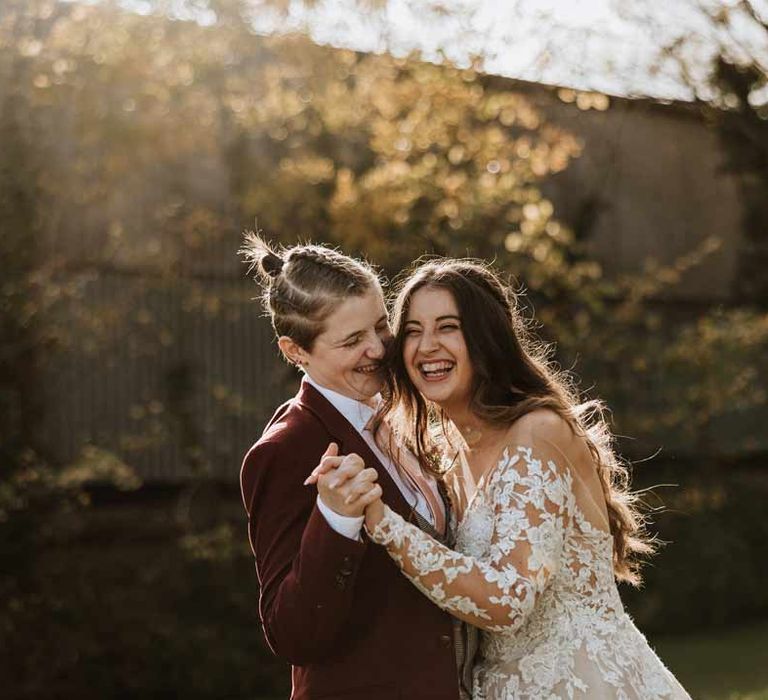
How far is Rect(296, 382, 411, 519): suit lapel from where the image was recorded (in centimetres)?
345

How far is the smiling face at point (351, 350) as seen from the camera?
11.7 feet

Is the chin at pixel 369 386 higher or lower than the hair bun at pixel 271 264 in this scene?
lower

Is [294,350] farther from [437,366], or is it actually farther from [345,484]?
[345,484]

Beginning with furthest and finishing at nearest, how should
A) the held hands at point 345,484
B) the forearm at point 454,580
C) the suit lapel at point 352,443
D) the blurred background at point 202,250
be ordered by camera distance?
the blurred background at point 202,250 < the suit lapel at point 352,443 < the forearm at point 454,580 < the held hands at point 345,484

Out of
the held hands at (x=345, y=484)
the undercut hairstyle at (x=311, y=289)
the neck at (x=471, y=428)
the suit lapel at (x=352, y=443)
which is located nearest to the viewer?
the held hands at (x=345, y=484)

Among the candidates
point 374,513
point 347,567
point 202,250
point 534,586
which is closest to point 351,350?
point 374,513

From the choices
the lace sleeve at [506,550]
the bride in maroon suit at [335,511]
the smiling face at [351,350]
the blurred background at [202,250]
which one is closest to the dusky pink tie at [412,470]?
the bride in maroon suit at [335,511]

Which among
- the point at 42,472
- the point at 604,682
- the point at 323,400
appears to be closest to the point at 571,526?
the point at 604,682

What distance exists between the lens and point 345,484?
312 centimetres

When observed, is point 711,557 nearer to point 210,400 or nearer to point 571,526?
point 210,400

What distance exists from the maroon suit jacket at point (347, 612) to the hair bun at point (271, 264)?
53 centimetres

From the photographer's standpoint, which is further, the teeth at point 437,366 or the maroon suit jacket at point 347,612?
the teeth at point 437,366

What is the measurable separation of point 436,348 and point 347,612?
0.84 m

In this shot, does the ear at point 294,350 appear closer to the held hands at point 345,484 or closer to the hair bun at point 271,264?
the hair bun at point 271,264
